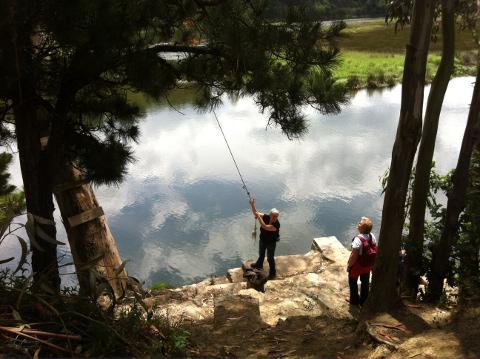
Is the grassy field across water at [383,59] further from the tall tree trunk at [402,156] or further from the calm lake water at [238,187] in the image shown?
the tall tree trunk at [402,156]

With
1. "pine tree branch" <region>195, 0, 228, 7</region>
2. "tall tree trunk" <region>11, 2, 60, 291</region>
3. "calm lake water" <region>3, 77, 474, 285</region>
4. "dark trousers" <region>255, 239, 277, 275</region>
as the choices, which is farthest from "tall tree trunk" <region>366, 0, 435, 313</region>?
"calm lake water" <region>3, 77, 474, 285</region>

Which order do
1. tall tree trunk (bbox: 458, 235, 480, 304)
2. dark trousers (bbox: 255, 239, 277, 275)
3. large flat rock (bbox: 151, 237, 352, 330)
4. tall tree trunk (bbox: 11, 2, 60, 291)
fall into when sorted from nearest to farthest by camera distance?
tall tree trunk (bbox: 458, 235, 480, 304)
tall tree trunk (bbox: 11, 2, 60, 291)
large flat rock (bbox: 151, 237, 352, 330)
dark trousers (bbox: 255, 239, 277, 275)

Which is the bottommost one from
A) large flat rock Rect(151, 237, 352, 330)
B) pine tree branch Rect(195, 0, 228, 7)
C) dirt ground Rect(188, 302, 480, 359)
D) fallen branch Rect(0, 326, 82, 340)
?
large flat rock Rect(151, 237, 352, 330)

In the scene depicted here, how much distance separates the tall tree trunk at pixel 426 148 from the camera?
3459 millimetres

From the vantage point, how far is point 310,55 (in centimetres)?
352

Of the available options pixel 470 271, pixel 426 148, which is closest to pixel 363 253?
pixel 470 271

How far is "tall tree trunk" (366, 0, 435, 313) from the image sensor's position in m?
3.07

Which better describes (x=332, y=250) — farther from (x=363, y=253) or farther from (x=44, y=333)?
(x=44, y=333)

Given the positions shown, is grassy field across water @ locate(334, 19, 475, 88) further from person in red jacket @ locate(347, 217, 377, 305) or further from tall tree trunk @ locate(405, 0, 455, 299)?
tall tree trunk @ locate(405, 0, 455, 299)

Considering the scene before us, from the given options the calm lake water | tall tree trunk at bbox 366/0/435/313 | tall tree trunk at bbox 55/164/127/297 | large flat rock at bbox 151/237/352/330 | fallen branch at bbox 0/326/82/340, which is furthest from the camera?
the calm lake water

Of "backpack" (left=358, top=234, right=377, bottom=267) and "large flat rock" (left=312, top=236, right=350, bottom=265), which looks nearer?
"backpack" (left=358, top=234, right=377, bottom=267)

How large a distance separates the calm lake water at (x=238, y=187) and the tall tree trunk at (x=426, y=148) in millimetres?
3142

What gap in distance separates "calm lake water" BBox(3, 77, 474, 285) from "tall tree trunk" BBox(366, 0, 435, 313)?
10.9ft

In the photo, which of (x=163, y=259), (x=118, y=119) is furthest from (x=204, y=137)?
(x=118, y=119)
